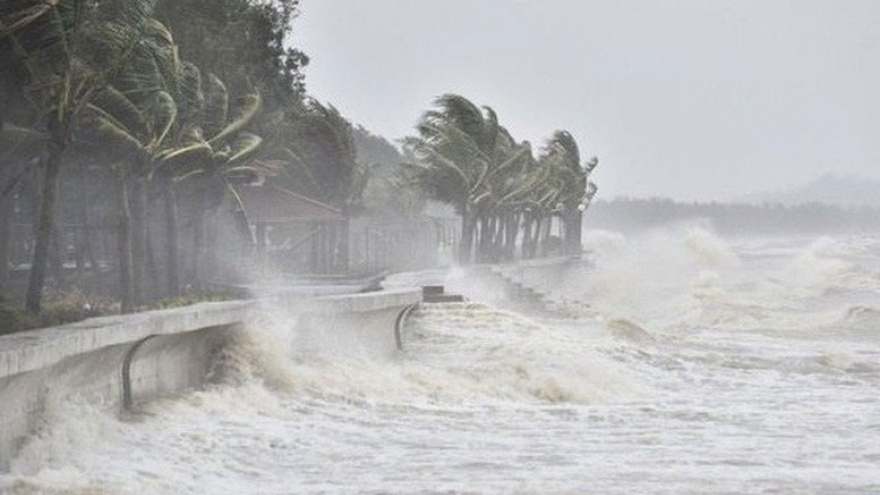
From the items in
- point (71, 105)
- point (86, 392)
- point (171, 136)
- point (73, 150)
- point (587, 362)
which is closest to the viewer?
point (86, 392)

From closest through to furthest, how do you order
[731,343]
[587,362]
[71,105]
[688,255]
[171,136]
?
[71,105]
[587,362]
[171,136]
[731,343]
[688,255]

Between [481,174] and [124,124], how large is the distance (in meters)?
29.3

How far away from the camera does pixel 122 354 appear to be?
16828 millimetres

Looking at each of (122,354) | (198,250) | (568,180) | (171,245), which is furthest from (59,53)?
(568,180)

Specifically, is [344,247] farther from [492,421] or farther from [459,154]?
[492,421]

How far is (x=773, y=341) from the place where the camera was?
111ft

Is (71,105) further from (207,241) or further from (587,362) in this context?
(207,241)

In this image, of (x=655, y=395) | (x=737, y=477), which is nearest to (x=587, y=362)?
(x=655, y=395)

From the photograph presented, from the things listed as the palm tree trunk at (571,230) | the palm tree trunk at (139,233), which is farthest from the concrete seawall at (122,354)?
the palm tree trunk at (571,230)

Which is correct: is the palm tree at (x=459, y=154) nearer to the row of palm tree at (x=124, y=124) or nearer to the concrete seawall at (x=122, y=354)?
the row of palm tree at (x=124, y=124)

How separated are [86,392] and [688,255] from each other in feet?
268

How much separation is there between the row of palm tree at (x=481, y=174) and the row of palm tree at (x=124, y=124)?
9040 millimetres

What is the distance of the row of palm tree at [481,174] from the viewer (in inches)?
2136

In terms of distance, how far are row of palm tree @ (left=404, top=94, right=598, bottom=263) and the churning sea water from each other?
21.8 m
